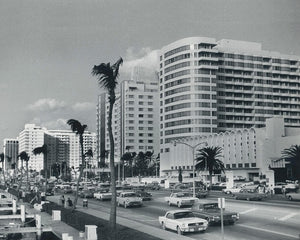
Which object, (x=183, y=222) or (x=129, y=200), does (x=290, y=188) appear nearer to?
(x=129, y=200)

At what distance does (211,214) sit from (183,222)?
4295 mm

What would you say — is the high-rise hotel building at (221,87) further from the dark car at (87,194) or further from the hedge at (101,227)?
the hedge at (101,227)

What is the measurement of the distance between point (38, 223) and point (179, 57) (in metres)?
128

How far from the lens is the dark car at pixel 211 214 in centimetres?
3191

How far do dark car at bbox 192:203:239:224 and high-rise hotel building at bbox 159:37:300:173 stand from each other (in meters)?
112

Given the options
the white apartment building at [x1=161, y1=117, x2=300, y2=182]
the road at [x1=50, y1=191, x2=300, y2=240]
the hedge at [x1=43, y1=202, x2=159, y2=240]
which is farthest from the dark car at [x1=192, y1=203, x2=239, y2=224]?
the white apartment building at [x1=161, y1=117, x2=300, y2=182]

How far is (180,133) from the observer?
149625mm

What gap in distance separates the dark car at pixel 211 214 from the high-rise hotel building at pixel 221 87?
11211 cm

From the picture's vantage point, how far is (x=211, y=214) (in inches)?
1268

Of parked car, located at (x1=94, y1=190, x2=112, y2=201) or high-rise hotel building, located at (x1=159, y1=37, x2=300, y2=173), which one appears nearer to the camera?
parked car, located at (x1=94, y1=190, x2=112, y2=201)

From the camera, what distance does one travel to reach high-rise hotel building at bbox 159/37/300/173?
14750 centimetres

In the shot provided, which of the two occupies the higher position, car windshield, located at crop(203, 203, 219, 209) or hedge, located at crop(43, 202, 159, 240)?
car windshield, located at crop(203, 203, 219, 209)

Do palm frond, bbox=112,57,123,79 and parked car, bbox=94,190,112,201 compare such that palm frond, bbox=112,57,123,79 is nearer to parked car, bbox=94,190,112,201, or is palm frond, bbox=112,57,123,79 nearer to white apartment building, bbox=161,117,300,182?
parked car, bbox=94,190,112,201

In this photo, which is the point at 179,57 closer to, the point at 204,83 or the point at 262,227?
the point at 204,83
